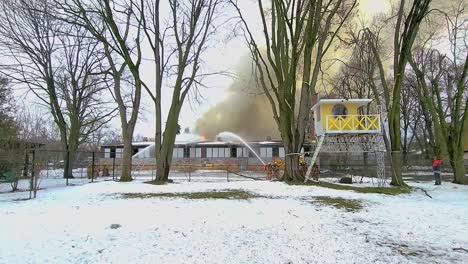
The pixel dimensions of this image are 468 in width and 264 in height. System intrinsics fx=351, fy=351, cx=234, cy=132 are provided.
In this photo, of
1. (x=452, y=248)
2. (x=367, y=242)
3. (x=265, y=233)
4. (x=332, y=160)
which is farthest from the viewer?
(x=332, y=160)

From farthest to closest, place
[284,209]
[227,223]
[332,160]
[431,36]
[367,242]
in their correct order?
1. [332,160]
2. [431,36]
3. [284,209]
4. [227,223]
5. [367,242]

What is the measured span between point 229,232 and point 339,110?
15.6m

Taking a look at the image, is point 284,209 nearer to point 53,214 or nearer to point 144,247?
point 144,247

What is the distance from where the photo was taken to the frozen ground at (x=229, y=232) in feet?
18.9

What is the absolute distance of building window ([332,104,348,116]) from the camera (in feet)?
68.4

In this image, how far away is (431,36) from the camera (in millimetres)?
20188

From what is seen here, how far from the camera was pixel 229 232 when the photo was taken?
7.16 meters

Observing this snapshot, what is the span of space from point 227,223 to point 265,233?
1.12 metres

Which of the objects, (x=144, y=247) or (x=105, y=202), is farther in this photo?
(x=105, y=202)

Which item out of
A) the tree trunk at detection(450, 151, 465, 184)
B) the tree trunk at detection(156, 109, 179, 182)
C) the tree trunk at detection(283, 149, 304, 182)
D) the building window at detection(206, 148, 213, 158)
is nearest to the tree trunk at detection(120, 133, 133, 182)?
the tree trunk at detection(156, 109, 179, 182)

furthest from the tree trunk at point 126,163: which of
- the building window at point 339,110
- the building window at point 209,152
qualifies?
the building window at point 209,152

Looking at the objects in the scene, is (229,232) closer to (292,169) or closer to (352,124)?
(292,169)

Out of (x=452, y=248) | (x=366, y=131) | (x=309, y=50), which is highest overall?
(x=309, y=50)

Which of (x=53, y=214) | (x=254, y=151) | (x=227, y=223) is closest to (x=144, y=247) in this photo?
(x=227, y=223)
